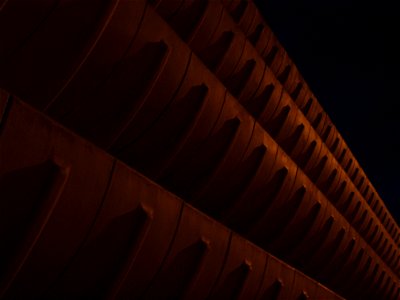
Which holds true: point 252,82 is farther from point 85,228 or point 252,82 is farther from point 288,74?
point 85,228

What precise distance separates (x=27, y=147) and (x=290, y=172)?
9.99 ft

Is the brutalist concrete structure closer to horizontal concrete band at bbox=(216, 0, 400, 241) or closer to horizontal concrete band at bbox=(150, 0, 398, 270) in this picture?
horizontal concrete band at bbox=(150, 0, 398, 270)

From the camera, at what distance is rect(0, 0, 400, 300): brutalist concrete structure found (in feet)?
4.58

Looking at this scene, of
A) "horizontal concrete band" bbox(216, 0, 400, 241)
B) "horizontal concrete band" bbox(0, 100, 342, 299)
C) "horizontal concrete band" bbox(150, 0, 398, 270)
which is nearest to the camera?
"horizontal concrete band" bbox(0, 100, 342, 299)

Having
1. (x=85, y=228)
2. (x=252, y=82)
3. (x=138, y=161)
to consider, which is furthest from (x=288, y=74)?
(x=85, y=228)

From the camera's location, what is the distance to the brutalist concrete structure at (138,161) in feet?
4.58

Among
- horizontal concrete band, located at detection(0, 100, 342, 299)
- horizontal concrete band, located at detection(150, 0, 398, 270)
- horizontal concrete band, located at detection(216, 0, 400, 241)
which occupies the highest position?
horizontal concrete band, located at detection(216, 0, 400, 241)

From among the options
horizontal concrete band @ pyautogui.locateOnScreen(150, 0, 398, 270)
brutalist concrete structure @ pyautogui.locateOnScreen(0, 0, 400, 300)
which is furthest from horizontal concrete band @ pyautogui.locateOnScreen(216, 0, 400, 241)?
brutalist concrete structure @ pyautogui.locateOnScreen(0, 0, 400, 300)

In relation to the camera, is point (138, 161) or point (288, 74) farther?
point (288, 74)

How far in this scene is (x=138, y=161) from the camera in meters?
2.72

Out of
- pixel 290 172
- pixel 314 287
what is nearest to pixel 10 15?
pixel 290 172

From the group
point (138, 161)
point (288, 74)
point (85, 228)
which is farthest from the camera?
point (288, 74)

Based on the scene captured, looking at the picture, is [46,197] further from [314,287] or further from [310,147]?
[310,147]

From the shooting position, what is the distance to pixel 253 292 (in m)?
2.74
